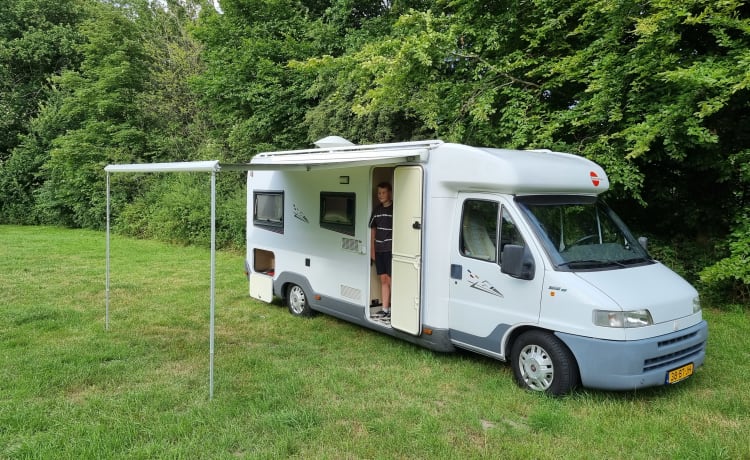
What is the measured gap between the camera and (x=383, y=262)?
6.53 metres

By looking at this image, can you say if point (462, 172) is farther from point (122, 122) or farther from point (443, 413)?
point (122, 122)

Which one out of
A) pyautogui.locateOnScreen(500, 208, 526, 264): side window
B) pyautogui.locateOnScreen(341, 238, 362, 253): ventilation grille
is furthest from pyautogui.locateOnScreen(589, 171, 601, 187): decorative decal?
pyautogui.locateOnScreen(341, 238, 362, 253): ventilation grille

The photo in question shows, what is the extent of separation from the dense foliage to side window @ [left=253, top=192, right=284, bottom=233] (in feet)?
6.97

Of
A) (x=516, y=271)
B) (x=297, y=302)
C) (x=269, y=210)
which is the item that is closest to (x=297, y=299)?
(x=297, y=302)

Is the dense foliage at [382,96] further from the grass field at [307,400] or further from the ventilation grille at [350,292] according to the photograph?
the ventilation grille at [350,292]

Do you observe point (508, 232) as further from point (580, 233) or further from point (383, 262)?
point (383, 262)

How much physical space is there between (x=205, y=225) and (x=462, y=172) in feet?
40.0

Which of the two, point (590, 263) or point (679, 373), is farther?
point (590, 263)

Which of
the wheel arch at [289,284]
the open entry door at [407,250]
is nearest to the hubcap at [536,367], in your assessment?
the open entry door at [407,250]

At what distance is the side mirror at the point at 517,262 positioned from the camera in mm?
4855

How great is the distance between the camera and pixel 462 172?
18.0ft

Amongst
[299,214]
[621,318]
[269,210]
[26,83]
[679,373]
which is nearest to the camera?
[621,318]

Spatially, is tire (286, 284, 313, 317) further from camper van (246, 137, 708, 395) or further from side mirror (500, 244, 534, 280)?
side mirror (500, 244, 534, 280)

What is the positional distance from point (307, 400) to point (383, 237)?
231 cm
